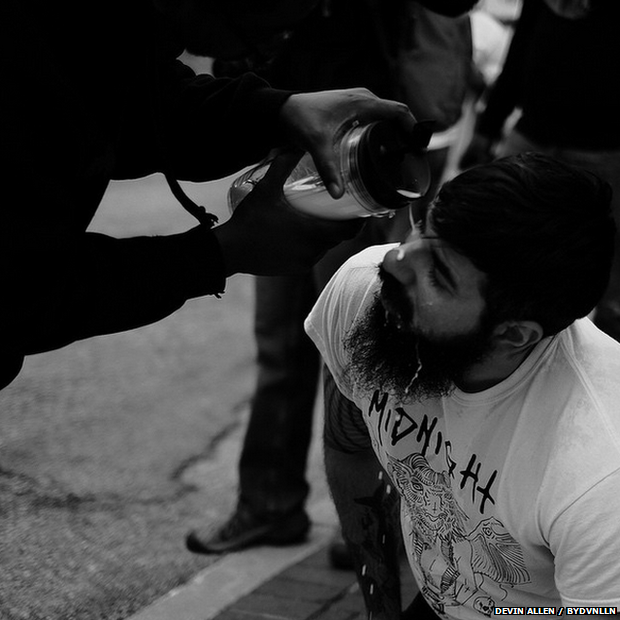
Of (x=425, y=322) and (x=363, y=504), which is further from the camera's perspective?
(x=363, y=504)

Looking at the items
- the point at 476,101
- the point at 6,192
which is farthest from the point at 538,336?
the point at 476,101

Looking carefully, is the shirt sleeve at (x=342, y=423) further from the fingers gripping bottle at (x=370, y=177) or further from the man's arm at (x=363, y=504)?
the fingers gripping bottle at (x=370, y=177)

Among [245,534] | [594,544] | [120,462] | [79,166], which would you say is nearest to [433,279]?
[594,544]

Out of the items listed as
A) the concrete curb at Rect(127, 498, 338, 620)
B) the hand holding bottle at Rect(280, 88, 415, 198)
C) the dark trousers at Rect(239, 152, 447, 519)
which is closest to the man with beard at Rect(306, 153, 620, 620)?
the hand holding bottle at Rect(280, 88, 415, 198)

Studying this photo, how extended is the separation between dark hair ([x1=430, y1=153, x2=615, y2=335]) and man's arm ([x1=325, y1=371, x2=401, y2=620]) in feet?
1.86

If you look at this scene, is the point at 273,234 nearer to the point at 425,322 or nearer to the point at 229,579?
the point at 425,322

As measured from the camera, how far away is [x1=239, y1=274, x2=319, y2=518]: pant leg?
3.18 metres

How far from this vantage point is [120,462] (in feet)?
12.2

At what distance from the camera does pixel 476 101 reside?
17.0 feet

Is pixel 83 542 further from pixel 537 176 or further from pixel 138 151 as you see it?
pixel 537 176

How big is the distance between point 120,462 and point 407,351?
193cm

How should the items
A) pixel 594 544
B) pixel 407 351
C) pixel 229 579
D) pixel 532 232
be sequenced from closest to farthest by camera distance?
pixel 594 544 → pixel 532 232 → pixel 407 351 → pixel 229 579

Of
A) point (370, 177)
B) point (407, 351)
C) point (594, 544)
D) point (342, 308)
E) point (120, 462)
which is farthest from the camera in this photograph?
point (120, 462)

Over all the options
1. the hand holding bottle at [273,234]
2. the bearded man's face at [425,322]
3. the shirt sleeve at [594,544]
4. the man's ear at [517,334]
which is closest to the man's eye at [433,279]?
the bearded man's face at [425,322]
